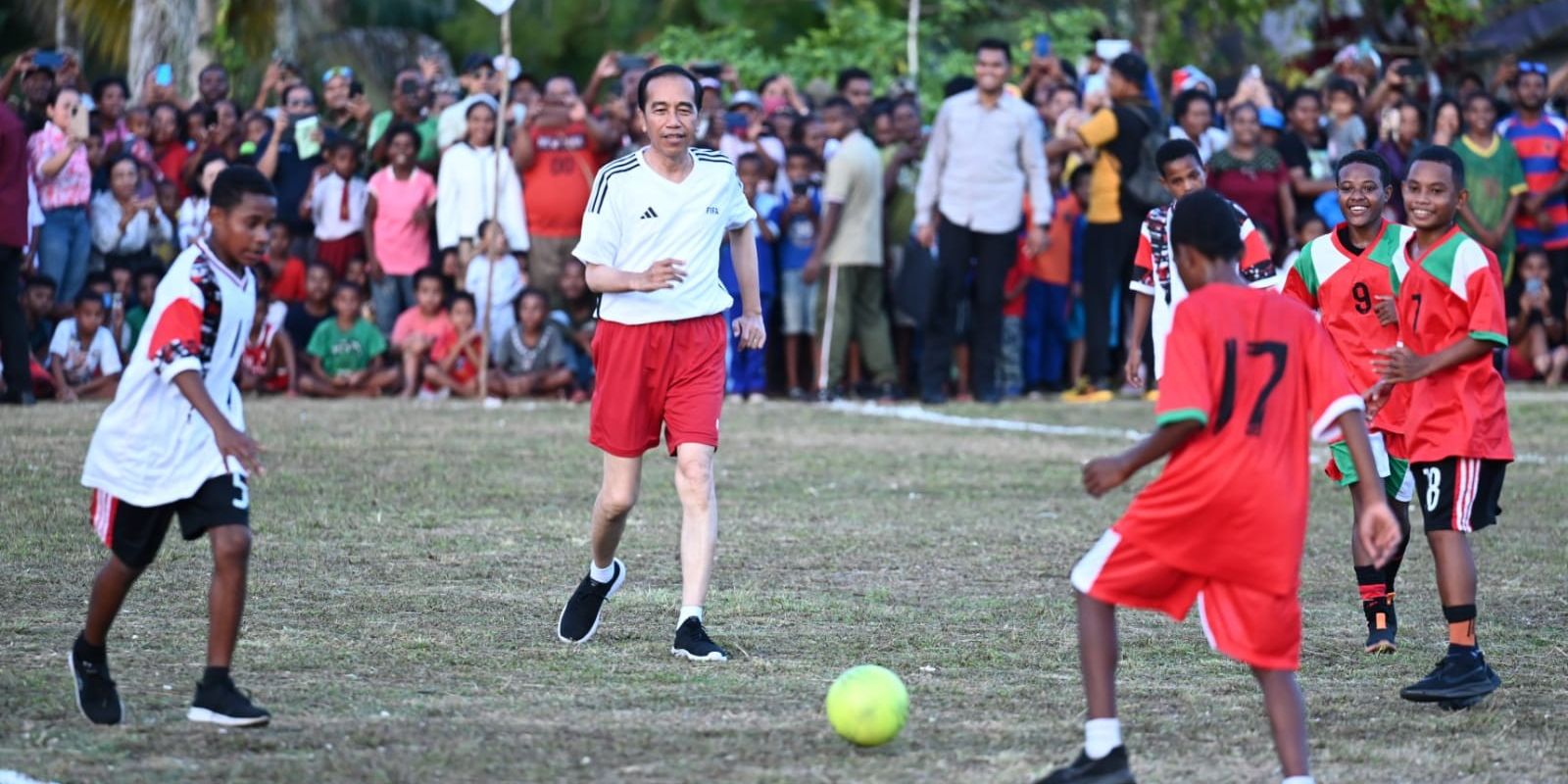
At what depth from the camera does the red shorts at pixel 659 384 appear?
7266 mm

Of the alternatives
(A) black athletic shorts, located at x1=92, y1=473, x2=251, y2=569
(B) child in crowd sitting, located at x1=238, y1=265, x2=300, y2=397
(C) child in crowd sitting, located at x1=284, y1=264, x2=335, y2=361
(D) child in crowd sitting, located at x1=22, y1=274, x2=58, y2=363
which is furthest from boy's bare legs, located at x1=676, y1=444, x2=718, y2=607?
(D) child in crowd sitting, located at x1=22, y1=274, x2=58, y2=363

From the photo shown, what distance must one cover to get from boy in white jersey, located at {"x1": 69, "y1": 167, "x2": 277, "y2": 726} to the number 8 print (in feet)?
12.3

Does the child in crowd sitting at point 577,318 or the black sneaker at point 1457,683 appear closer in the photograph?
the black sneaker at point 1457,683

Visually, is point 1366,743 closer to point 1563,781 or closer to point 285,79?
point 1563,781

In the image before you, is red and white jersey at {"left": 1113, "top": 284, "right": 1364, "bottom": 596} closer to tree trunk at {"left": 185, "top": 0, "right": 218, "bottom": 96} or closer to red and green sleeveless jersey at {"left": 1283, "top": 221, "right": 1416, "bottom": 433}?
red and green sleeveless jersey at {"left": 1283, "top": 221, "right": 1416, "bottom": 433}

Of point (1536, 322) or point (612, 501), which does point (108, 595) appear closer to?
point (612, 501)

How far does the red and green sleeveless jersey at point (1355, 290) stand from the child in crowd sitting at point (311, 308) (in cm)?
1073

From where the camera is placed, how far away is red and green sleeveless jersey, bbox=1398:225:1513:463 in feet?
22.2

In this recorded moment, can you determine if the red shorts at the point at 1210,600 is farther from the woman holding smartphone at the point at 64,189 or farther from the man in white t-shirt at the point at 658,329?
the woman holding smartphone at the point at 64,189

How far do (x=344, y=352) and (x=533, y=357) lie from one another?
1524 mm

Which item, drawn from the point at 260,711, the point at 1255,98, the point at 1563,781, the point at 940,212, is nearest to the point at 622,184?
the point at 260,711

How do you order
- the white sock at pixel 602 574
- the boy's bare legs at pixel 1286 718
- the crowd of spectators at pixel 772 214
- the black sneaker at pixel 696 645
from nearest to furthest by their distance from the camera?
the boy's bare legs at pixel 1286 718 → the black sneaker at pixel 696 645 → the white sock at pixel 602 574 → the crowd of spectators at pixel 772 214

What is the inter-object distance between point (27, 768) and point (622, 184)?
2.94 m

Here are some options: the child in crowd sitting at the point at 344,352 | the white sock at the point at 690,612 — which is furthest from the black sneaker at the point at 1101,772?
the child in crowd sitting at the point at 344,352
